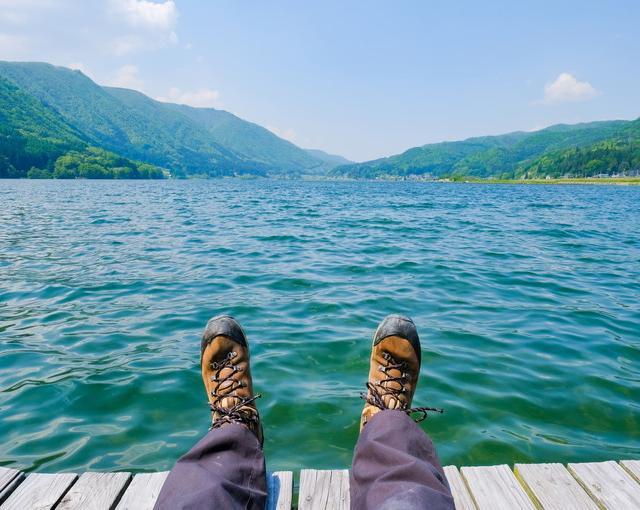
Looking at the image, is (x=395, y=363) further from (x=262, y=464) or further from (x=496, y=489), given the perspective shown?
(x=262, y=464)

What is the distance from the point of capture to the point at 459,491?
8.54 ft

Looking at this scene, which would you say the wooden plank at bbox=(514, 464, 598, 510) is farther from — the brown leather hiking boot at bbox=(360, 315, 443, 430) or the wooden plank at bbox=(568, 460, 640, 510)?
the brown leather hiking boot at bbox=(360, 315, 443, 430)

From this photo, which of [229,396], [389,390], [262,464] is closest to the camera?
[262,464]

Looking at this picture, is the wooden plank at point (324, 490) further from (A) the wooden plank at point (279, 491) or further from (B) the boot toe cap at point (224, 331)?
(B) the boot toe cap at point (224, 331)

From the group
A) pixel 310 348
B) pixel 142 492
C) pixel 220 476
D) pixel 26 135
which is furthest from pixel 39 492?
pixel 26 135

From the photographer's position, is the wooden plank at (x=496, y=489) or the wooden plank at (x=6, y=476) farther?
the wooden plank at (x=6, y=476)

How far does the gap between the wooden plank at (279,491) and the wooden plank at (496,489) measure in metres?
1.13

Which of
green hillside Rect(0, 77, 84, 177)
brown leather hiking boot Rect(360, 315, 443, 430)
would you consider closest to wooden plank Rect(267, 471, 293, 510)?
brown leather hiking boot Rect(360, 315, 443, 430)

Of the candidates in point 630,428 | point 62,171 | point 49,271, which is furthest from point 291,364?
point 62,171

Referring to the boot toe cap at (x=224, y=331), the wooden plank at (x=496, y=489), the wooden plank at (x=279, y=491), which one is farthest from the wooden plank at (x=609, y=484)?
the boot toe cap at (x=224, y=331)

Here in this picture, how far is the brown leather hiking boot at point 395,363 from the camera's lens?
346 centimetres

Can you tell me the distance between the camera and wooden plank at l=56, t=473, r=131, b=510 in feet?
8.06

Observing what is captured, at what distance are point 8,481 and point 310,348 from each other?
149 inches

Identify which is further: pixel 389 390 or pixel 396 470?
pixel 389 390
